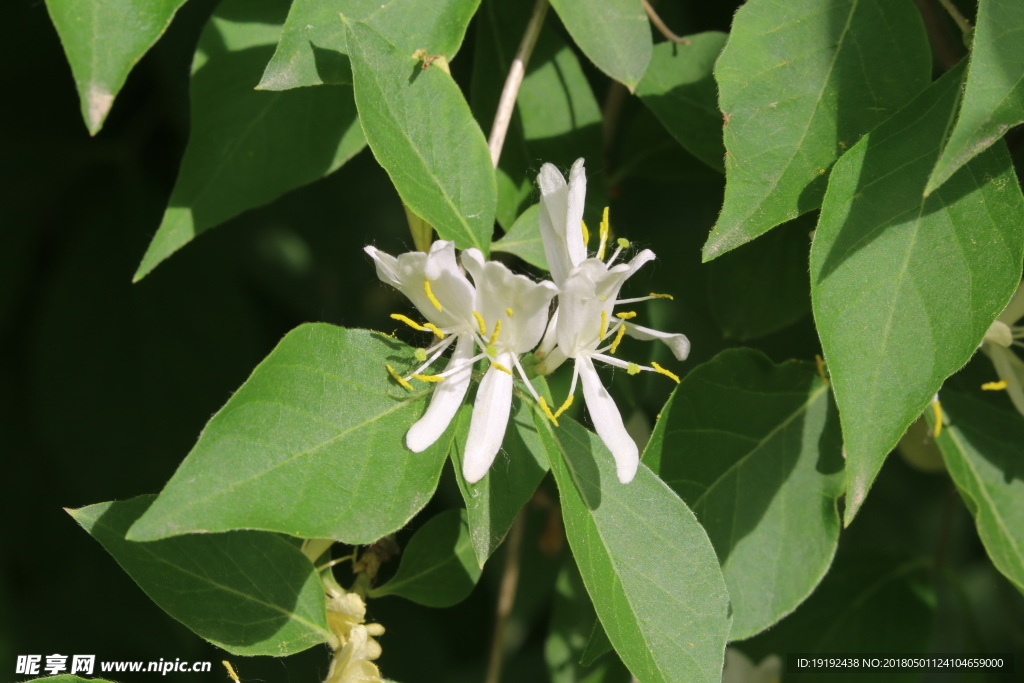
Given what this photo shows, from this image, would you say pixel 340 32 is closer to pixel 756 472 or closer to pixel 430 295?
pixel 430 295

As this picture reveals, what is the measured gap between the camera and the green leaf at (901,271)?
1.89 ft

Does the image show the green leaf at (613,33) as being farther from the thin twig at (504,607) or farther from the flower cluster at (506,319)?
the thin twig at (504,607)

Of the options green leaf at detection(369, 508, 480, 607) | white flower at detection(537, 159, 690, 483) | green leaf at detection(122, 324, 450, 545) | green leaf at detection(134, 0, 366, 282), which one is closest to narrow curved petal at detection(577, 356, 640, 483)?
white flower at detection(537, 159, 690, 483)

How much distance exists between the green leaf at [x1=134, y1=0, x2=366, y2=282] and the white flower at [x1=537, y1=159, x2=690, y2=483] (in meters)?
0.26

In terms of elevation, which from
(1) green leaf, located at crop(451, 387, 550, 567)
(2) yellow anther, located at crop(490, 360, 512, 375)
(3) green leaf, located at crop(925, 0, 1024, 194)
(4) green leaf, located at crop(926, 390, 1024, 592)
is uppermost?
(3) green leaf, located at crop(925, 0, 1024, 194)

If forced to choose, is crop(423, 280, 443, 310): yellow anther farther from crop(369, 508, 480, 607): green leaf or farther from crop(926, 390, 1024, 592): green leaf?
crop(926, 390, 1024, 592): green leaf

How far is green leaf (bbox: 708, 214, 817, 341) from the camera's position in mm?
979

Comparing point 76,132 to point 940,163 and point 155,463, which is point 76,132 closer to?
point 155,463

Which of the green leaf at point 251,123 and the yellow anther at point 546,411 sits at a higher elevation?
the green leaf at point 251,123

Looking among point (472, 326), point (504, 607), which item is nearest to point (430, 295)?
point (472, 326)

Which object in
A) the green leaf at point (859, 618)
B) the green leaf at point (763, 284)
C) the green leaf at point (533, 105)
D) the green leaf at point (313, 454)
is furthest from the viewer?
the green leaf at point (859, 618)

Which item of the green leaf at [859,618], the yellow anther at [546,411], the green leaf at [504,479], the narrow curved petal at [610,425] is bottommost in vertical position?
the green leaf at [859,618]

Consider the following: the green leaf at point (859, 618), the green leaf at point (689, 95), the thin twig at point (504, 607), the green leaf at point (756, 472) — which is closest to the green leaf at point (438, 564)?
the thin twig at point (504, 607)

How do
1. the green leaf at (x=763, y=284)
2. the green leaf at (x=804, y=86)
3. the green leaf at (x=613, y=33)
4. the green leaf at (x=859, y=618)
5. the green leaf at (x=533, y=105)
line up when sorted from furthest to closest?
the green leaf at (x=859, y=618) → the green leaf at (x=763, y=284) → the green leaf at (x=533, y=105) → the green leaf at (x=613, y=33) → the green leaf at (x=804, y=86)
